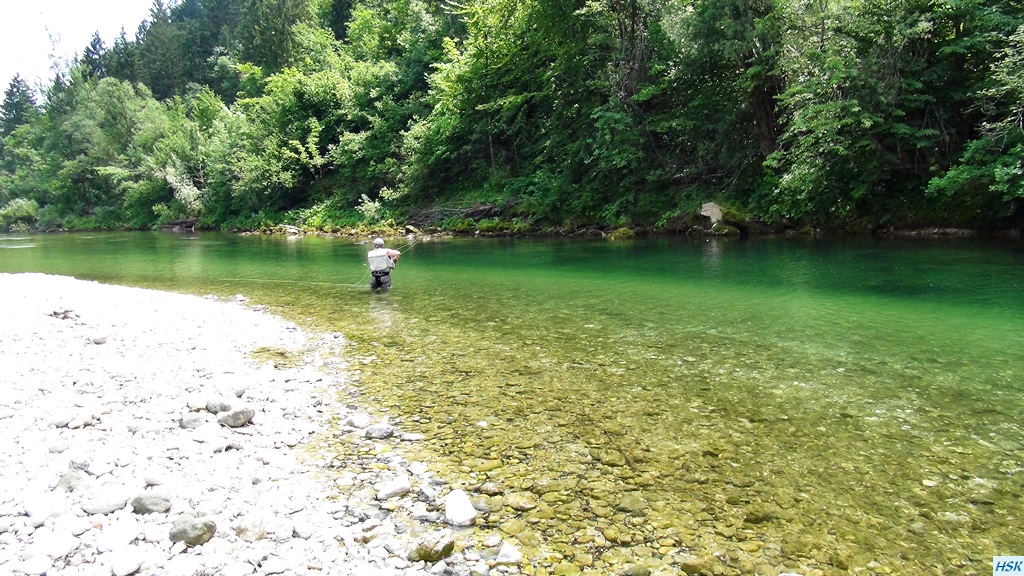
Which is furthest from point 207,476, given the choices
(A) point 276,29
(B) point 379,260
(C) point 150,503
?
(A) point 276,29

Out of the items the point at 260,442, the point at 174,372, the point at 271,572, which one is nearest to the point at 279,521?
the point at 271,572

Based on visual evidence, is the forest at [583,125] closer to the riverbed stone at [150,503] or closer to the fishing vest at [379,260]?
the fishing vest at [379,260]

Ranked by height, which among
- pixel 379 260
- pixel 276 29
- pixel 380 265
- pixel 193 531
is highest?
pixel 276 29

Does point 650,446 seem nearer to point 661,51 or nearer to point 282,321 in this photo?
point 282,321

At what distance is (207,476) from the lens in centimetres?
408

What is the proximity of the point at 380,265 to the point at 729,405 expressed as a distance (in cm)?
922

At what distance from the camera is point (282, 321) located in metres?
10.0

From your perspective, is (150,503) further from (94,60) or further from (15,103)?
(15,103)

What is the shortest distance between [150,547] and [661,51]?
26.2 meters

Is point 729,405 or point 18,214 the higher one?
point 18,214

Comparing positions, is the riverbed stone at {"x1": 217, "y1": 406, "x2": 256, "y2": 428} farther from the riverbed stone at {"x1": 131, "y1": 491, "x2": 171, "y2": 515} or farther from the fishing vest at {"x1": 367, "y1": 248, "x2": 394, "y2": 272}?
the fishing vest at {"x1": 367, "y1": 248, "x2": 394, "y2": 272}

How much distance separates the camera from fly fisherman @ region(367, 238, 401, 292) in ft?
42.5

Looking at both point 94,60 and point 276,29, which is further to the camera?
point 94,60

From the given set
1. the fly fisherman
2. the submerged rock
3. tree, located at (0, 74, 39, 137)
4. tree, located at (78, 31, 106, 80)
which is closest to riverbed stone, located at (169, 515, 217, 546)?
the submerged rock
